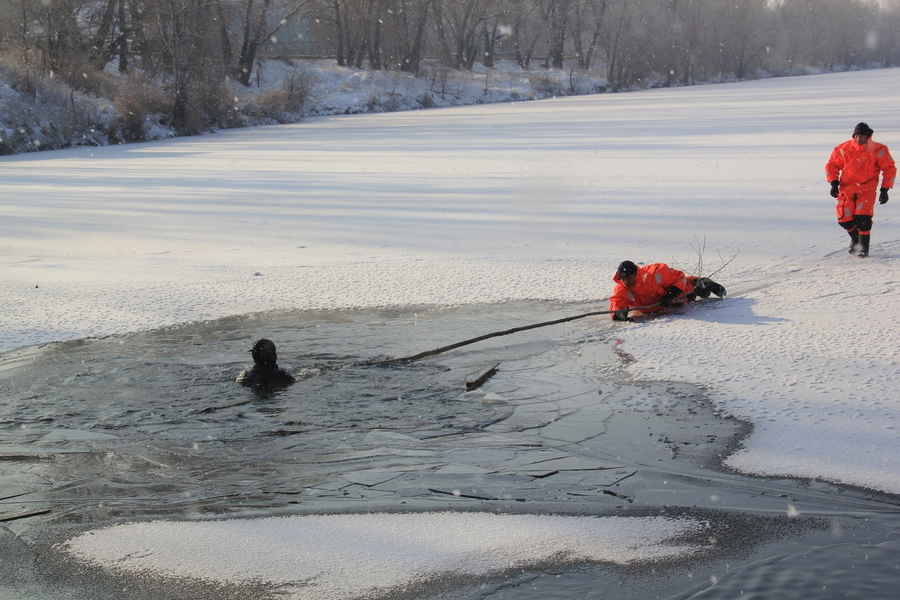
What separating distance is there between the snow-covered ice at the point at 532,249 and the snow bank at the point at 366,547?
99 centimetres

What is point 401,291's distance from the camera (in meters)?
8.02

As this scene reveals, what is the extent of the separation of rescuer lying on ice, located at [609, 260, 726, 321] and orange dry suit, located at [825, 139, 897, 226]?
1872mm

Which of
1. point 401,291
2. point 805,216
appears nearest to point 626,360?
point 401,291

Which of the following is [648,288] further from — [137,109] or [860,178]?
[137,109]

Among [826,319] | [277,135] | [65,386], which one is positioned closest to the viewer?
[65,386]

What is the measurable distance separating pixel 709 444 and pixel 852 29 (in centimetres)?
9090

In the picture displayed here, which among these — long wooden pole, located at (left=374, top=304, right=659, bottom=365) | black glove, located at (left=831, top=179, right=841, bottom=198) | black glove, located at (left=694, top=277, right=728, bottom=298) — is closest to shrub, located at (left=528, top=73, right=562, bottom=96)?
black glove, located at (left=831, top=179, right=841, bottom=198)

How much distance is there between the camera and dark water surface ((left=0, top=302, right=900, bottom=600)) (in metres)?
3.46

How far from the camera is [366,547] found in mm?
3682

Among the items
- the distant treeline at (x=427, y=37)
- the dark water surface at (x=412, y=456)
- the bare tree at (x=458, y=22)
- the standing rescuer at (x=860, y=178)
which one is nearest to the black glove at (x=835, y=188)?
the standing rescuer at (x=860, y=178)

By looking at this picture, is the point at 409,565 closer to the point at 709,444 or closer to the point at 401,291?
the point at 709,444

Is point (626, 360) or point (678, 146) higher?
point (678, 146)

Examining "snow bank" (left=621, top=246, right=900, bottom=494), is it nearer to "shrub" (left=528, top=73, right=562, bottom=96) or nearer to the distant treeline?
the distant treeline

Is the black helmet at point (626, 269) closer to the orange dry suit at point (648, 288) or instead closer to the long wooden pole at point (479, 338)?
the orange dry suit at point (648, 288)
